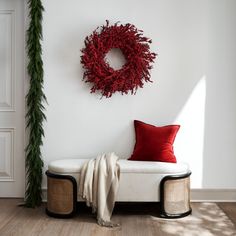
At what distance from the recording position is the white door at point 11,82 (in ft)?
15.2

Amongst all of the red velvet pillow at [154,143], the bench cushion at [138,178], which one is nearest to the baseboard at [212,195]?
the red velvet pillow at [154,143]

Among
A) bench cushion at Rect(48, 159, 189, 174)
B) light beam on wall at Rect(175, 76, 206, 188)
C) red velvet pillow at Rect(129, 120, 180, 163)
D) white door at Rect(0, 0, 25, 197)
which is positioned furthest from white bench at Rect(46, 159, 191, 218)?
white door at Rect(0, 0, 25, 197)

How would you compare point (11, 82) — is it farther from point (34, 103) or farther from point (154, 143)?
point (154, 143)

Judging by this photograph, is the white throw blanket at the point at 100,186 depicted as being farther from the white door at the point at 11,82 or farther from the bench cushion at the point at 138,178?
the white door at the point at 11,82

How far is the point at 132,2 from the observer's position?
14.9 ft

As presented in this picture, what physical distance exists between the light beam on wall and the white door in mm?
1848

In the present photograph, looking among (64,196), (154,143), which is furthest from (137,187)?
(64,196)

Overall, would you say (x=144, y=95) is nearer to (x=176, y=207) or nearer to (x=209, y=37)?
(x=209, y=37)

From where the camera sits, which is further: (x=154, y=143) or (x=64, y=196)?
(x=154, y=143)

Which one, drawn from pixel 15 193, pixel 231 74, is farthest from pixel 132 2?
pixel 15 193

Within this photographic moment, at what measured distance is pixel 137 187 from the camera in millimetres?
3988

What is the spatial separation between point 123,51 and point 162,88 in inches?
24.2

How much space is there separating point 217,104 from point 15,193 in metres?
2.58

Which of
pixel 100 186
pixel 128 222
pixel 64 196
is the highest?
pixel 100 186
